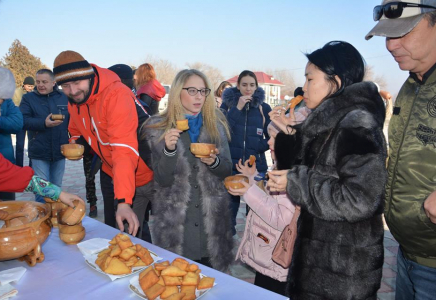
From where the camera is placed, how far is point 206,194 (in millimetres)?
2557

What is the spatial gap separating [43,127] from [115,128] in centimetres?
303

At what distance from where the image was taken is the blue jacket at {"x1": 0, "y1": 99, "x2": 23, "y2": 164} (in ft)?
13.7

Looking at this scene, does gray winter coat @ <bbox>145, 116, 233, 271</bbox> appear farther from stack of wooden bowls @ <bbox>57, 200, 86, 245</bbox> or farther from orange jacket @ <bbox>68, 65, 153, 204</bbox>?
stack of wooden bowls @ <bbox>57, 200, 86, 245</bbox>

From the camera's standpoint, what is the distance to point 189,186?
8.30ft

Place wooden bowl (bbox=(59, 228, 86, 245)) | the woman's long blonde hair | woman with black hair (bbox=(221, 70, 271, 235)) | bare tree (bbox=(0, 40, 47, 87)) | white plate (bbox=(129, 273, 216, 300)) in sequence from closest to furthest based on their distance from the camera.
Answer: white plate (bbox=(129, 273, 216, 300)), wooden bowl (bbox=(59, 228, 86, 245)), the woman's long blonde hair, woman with black hair (bbox=(221, 70, 271, 235)), bare tree (bbox=(0, 40, 47, 87))

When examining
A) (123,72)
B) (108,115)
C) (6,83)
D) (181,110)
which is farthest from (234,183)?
(123,72)

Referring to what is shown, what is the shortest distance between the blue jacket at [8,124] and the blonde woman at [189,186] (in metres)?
2.62

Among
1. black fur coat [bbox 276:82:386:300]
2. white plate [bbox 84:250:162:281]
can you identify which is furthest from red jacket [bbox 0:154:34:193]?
black fur coat [bbox 276:82:386:300]

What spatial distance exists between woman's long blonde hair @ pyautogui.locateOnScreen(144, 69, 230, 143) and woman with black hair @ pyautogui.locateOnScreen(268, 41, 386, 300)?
1.13 metres

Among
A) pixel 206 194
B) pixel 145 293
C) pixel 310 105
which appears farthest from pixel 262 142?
pixel 145 293

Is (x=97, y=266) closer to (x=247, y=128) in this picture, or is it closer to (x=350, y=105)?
(x=350, y=105)

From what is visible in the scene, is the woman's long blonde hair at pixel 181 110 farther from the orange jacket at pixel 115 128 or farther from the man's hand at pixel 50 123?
the man's hand at pixel 50 123

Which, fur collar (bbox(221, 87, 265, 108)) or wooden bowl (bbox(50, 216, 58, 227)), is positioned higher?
fur collar (bbox(221, 87, 265, 108))

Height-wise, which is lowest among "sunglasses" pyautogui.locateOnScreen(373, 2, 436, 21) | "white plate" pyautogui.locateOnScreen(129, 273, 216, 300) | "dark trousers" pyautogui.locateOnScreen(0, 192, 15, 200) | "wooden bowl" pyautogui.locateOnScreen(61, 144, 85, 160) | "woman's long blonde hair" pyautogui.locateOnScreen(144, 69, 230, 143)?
"dark trousers" pyautogui.locateOnScreen(0, 192, 15, 200)
